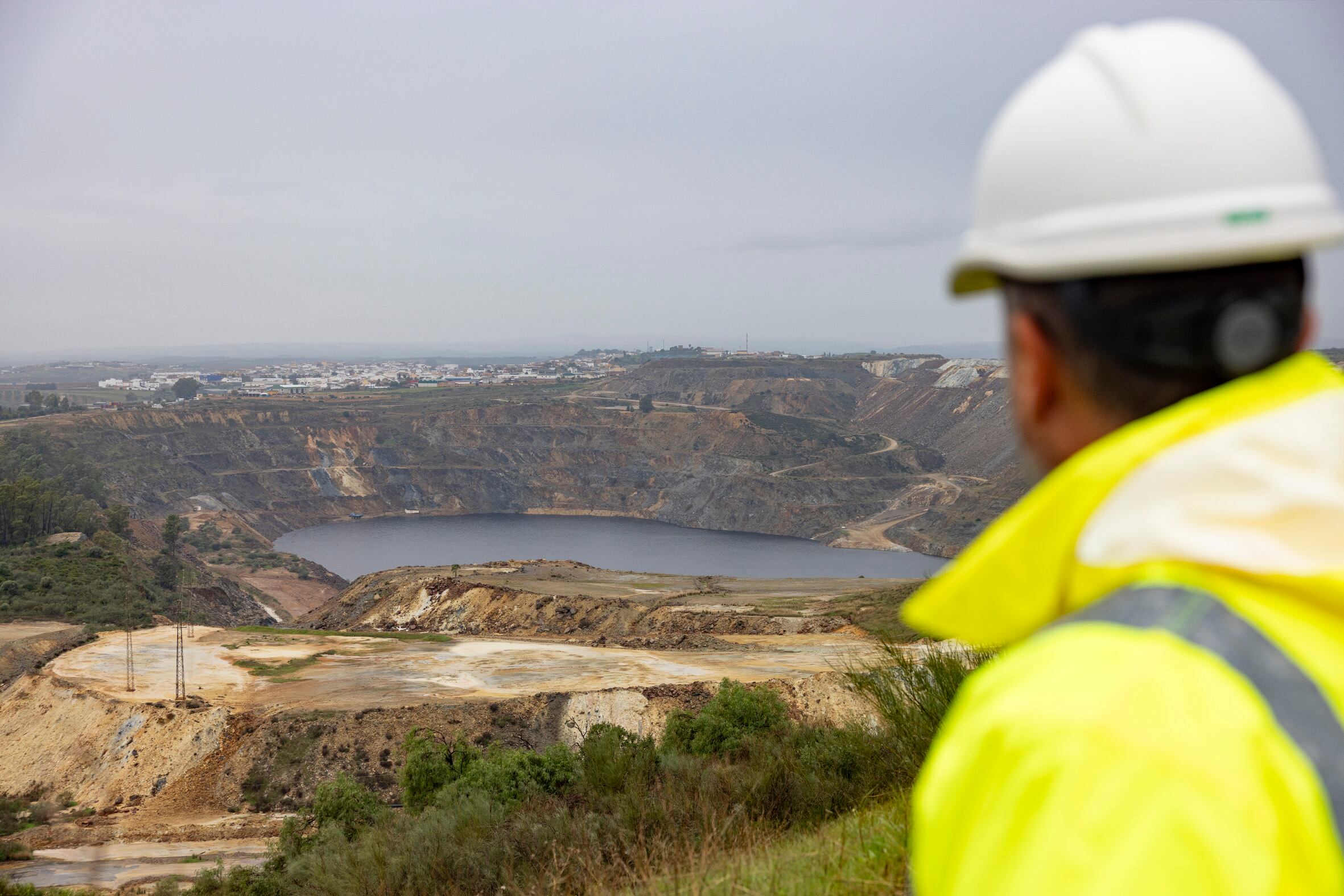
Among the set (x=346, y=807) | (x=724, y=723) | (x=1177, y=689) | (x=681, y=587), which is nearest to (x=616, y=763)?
(x=724, y=723)

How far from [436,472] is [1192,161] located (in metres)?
117

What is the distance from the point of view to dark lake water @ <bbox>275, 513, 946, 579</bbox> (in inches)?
3152

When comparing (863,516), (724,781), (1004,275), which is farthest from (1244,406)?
(863,516)

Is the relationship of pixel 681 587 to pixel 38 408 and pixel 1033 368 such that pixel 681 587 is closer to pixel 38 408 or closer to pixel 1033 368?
pixel 1033 368

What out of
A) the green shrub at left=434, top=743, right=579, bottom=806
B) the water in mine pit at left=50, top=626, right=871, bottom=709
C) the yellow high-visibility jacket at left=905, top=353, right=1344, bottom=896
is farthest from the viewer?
the water in mine pit at left=50, top=626, right=871, bottom=709

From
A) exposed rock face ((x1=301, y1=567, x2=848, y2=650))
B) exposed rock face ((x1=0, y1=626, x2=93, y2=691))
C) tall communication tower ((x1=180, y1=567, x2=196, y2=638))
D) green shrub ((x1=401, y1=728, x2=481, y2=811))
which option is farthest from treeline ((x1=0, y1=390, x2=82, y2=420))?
green shrub ((x1=401, y1=728, x2=481, y2=811))

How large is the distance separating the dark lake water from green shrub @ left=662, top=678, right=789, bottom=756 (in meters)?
55.6

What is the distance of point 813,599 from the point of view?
37.3m

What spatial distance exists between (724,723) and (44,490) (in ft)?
209

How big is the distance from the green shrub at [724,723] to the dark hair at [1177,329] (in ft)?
45.1

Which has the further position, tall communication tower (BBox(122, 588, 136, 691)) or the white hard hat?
tall communication tower (BBox(122, 588, 136, 691))

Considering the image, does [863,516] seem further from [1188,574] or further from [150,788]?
[1188,574]

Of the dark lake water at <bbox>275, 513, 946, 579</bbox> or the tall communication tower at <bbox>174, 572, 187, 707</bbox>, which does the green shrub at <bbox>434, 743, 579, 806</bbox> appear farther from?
the dark lake water at <bbox>275, 513, 946, 579</bbox>

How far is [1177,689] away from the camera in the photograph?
2.72 ft
